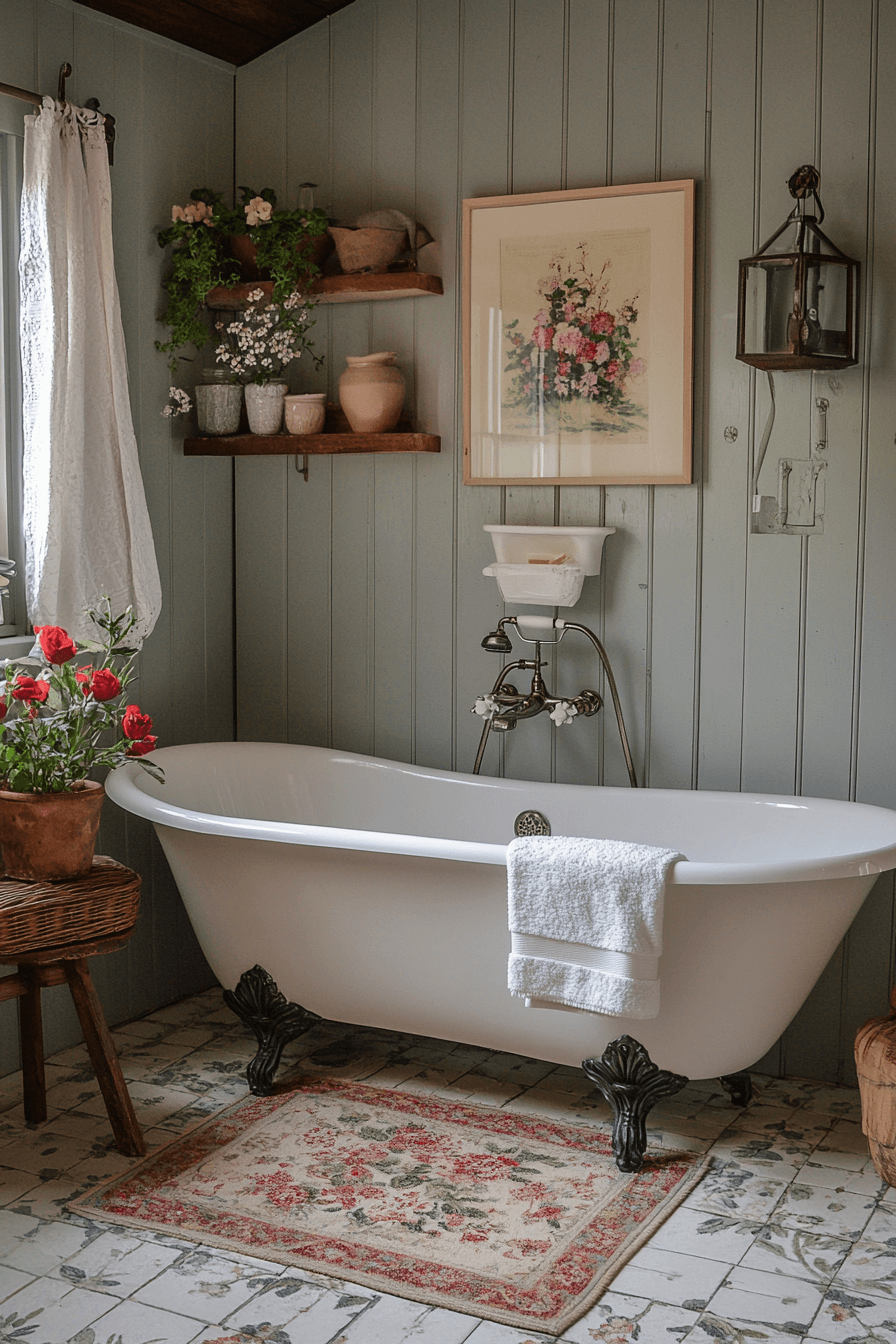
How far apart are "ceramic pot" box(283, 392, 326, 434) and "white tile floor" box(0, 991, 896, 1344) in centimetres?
159

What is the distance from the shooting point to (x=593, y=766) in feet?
10.9

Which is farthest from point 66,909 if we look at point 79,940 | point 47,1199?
point 47,1199

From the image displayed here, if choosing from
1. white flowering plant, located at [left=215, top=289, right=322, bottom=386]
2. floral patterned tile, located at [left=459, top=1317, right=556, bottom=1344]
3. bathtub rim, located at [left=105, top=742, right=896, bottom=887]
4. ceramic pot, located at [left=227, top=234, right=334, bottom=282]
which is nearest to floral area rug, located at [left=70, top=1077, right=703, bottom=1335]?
floral patterned tile, located at [left=459, top=1317, right=556, bottom=1344]

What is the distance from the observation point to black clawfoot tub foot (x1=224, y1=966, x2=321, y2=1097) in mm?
2945

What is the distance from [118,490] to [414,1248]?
180cm

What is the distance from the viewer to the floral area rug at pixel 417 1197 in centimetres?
222

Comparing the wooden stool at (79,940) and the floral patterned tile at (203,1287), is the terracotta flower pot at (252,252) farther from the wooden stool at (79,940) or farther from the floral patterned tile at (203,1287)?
the floral patterned tile at (203,1287)

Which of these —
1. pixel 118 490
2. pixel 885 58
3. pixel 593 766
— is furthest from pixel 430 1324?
pixel 885 58

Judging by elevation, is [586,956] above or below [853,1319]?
above

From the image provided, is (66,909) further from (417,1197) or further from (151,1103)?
(417,1197)

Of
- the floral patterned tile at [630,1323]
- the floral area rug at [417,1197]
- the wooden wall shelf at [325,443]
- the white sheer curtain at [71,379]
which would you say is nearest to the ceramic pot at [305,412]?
the wooden wall shelf at [325,443]

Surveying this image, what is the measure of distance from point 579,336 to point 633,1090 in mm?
1752

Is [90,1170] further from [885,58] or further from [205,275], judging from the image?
[885,58]

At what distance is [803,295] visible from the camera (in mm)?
2812
